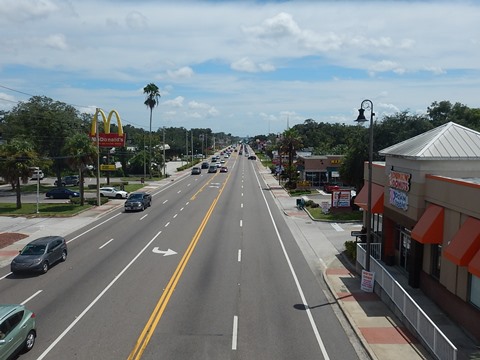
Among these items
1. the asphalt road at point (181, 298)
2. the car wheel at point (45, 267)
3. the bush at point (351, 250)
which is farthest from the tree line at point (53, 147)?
the bush at point (351, 250)

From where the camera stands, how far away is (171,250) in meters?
27.3

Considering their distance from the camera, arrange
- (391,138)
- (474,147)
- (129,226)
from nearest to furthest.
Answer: (474,147)
(129,226)
(391,138)

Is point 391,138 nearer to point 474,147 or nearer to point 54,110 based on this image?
point 474,147

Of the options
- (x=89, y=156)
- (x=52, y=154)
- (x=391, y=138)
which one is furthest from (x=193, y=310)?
(x=52, y=154)

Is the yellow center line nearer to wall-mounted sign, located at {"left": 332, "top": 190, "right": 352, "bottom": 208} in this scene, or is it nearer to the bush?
the bush

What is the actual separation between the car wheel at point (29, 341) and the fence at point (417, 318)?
40.0ft

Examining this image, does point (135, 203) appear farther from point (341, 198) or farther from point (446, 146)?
point (446, 146)

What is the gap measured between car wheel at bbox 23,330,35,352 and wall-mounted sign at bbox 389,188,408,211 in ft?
52.2

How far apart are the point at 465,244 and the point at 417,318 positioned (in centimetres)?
293

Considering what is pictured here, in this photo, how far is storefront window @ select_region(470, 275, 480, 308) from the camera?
1517 centimetres

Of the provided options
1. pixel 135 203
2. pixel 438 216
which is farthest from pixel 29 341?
pixel 135 203

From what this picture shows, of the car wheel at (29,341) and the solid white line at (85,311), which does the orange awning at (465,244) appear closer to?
the solid white line at (85,311)

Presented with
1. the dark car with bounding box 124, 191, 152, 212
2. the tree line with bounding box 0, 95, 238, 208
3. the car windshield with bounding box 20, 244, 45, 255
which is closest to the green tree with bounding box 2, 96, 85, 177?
the tree line with bounding box 0, 95, 238, 208

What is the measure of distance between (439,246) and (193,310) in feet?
33.7
